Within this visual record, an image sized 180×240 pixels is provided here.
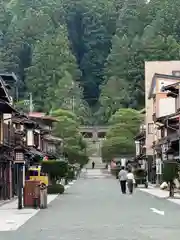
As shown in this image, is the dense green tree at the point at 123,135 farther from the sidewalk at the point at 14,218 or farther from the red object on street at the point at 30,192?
the sidewalk at the point at 14,218

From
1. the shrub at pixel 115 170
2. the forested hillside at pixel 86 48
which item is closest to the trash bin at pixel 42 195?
the shrub at pixel 115 170

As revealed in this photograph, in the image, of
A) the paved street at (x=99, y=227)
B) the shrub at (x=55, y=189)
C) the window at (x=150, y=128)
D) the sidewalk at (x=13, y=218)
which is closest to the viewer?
the paved street at (x=99, y=227)

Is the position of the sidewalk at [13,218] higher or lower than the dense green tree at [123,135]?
lower

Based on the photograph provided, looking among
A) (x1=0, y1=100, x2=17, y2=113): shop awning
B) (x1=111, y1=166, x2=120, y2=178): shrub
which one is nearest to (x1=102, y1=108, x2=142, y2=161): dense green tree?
(x1=111, y1=166, x2=120, y2=178): shrub

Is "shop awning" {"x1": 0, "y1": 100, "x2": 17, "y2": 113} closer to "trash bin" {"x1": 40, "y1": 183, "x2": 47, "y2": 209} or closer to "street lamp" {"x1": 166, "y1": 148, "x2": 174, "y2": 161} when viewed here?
"trash bin" {"x1": 40, "y1": 183, "x2": 47, "y2": 209}

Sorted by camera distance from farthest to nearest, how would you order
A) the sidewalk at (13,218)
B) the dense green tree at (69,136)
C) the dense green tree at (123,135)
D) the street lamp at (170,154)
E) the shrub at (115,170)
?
the dense green tree at (123,135) < the dense green tree at (69,136) < the shrub at (115,170) < the street lamp at (170,154) < the sidewalk at (13,218)

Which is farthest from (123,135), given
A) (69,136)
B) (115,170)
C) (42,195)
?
(42,195)

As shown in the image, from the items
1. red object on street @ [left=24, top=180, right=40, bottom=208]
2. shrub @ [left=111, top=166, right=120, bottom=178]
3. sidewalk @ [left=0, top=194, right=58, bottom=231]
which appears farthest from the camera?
shrub @ [left=111, top=166, right=120, bottom=178]

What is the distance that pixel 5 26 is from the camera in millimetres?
170250

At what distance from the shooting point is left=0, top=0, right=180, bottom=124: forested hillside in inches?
5315

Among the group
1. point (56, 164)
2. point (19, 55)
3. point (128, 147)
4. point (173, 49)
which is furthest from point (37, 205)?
point (19, 55)

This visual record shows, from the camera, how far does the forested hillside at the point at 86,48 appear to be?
135m

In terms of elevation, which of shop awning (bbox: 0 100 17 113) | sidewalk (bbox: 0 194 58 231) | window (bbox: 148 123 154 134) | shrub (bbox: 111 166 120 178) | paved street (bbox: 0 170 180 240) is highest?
window (bbox: 148 123 154 134)

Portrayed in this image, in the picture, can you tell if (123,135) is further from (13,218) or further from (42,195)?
(13,218)
